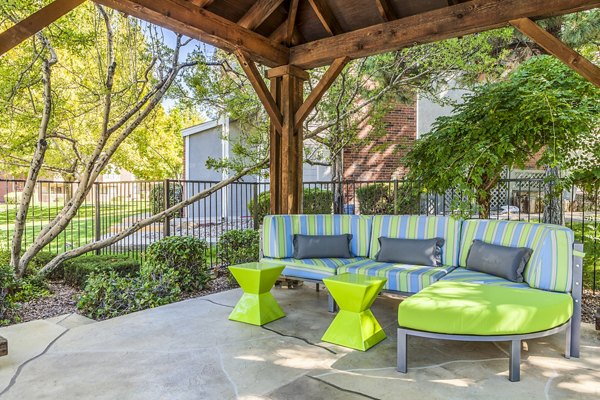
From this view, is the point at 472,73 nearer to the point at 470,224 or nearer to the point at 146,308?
the point at 470,224

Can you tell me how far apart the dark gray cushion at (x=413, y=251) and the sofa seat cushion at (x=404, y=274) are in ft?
0.32

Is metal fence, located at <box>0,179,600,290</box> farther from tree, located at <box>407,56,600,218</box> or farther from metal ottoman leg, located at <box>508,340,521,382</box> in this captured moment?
metal ottoman leg, located at <box>508,340,521,382</box>

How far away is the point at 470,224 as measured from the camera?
13.1 ft

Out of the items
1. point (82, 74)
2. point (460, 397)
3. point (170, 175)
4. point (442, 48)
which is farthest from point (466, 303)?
point (170, 175)

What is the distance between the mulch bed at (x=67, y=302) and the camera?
408 cm

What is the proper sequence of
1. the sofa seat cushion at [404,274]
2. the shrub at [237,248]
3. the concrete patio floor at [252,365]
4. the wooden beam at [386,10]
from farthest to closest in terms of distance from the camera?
the shrub at [237,248], the wooden beam at [386,10], the sofa seat cushion at [404,274], the concrete patio floor at [252,365]

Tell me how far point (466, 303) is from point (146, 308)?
310cm

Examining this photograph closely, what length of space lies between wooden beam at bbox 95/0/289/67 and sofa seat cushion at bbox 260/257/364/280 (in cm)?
245

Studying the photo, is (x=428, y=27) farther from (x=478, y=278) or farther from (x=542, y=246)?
(x=478, y=278)

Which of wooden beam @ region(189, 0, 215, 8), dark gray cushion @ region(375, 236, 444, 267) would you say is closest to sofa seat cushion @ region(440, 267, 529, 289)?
dark gray cushion @ region(375, 236, 444, 267)

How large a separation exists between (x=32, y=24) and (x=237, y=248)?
11.9 ft

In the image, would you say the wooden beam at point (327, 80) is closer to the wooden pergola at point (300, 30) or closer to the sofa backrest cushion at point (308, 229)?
the wooden pergola at point (300, 30)

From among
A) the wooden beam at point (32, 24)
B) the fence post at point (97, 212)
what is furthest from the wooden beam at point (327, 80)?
the fence post at point (97, 212)

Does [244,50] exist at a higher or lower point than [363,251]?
higher
